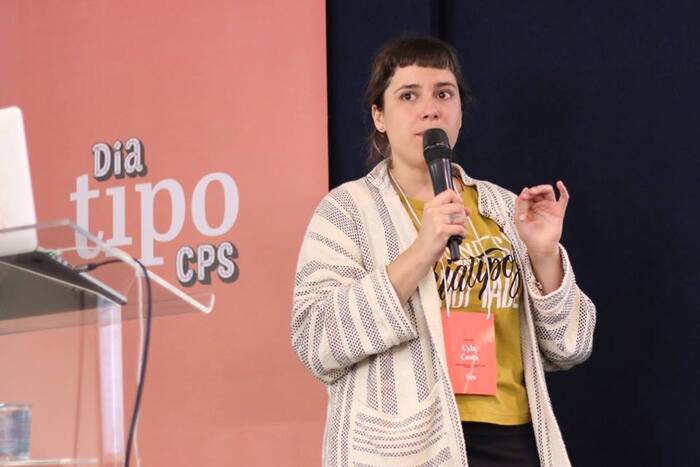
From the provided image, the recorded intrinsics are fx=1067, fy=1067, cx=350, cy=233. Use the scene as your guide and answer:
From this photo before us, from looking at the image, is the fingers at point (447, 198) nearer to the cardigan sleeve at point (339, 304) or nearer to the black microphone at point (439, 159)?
the black microphone at point (439, 159)

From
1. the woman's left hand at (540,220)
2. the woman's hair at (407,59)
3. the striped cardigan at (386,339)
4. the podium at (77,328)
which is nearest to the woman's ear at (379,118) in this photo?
the woman's hair at (407,59)

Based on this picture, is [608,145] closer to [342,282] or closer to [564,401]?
[564,401]

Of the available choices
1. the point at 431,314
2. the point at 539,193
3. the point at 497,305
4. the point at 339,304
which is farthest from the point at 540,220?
the point at 339,304

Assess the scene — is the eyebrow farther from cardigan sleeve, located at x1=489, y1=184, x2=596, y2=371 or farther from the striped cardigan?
cardigan sleeve, located at x1=489, y1=184, x2=596, y2=371

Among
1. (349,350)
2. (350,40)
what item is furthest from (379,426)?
(350,40)

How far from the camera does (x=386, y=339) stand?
173cm

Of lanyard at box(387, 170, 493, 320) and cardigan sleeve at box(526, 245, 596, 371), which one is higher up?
lanyard at box(387, 170, 493, 320)

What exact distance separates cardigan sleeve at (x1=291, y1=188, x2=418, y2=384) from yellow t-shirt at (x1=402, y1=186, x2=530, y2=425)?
112mm

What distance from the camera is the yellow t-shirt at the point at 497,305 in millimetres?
1771

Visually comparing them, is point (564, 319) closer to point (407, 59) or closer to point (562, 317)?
point (562, 317)

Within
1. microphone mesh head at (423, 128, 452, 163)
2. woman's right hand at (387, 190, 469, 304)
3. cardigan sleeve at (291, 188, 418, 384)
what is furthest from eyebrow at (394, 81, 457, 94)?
woman's right hand at (387, 190, 469, 304)

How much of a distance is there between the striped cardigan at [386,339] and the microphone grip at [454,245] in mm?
132

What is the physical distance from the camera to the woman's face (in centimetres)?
196

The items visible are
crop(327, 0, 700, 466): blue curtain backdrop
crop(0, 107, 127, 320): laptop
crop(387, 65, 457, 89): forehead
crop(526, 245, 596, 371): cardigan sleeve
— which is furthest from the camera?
crop(327, 0, 700, 466): blue curtain backdrop
